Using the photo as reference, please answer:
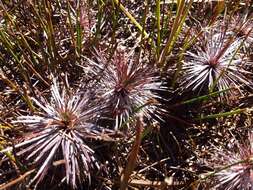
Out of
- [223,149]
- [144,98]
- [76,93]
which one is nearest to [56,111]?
[76,93]

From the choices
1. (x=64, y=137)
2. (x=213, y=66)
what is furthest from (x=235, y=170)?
(x=64, y=137)

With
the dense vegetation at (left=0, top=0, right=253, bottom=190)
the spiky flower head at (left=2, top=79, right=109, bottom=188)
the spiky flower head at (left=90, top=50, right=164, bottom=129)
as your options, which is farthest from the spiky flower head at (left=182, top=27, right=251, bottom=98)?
the spiky flower head at (left=2, top=79, right=109, bottom=188)

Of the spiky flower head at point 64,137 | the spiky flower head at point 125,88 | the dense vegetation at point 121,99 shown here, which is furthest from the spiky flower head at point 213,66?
the spiky flower head at point 64,137

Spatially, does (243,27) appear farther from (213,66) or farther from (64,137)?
(64,137)

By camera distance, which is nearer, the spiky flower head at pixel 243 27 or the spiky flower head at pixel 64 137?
the spiky flower head at pixel 64 137

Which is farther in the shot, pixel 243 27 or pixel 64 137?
pixel 243 27

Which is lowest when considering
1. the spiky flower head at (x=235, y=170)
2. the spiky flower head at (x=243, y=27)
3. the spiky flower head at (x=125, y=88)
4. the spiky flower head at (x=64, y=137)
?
the spiky flower head at (x=235, y=170)

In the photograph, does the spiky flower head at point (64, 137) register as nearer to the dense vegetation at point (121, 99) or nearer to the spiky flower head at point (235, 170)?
the dense vegetation at point (121, 99)

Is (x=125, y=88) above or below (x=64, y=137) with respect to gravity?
above
